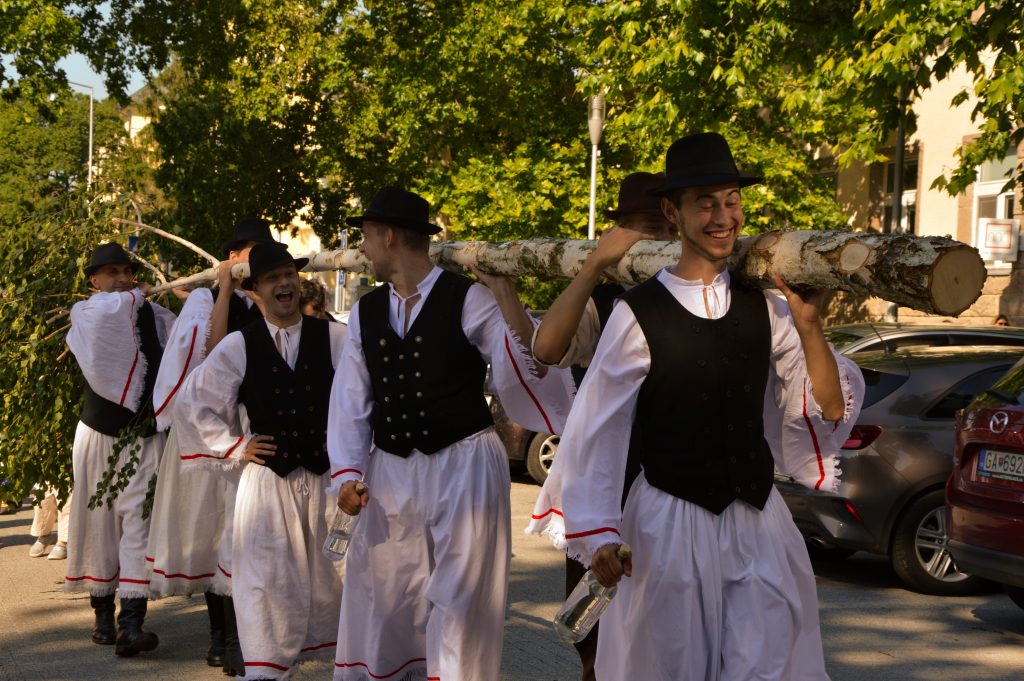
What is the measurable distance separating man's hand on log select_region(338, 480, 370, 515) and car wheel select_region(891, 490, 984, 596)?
15.8 feet

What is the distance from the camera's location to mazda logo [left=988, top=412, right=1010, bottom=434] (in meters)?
7.48

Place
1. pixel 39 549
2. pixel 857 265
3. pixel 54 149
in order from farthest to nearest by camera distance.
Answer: pixel 54 149 → pixel 39 549 → pixel 857 265

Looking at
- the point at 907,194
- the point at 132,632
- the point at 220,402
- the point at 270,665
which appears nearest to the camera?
the point at 270,665

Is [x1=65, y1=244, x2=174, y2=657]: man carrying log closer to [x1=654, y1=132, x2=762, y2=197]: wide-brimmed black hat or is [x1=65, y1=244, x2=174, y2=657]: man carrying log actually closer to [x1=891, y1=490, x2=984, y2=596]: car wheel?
[x1=891, y1=490, x2=984, y2=596]: car wheel

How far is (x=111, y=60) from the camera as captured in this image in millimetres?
21969

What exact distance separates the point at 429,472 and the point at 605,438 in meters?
1.56

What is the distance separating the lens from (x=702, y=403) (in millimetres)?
4000

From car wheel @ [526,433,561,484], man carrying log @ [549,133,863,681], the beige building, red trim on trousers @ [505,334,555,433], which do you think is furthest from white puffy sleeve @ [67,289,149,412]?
the beige building

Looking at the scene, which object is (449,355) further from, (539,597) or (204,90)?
(204,90)

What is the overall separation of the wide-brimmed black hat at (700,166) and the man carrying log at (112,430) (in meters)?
4.94

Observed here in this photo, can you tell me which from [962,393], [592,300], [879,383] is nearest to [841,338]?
[879,383]

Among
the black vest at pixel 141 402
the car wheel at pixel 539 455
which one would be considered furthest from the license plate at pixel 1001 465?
the car wheel at pixel 539 455

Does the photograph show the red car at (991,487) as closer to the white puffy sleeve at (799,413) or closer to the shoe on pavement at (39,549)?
the white puffy sleeve at (799,413)

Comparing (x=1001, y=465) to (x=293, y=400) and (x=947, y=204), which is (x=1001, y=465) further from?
(x=947, y=204)
